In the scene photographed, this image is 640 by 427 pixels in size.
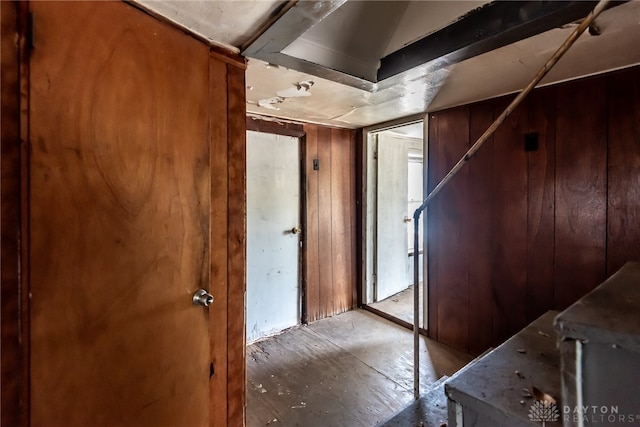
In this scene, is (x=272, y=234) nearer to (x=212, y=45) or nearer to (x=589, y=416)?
(x=212, y=45)

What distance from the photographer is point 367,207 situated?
3207mm

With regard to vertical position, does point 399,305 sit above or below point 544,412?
below

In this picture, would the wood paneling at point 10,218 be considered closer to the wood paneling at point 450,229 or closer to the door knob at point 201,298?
the door knob at point 201,298

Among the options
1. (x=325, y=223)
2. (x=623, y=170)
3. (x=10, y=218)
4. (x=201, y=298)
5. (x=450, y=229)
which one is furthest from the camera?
(x=325, y=223)

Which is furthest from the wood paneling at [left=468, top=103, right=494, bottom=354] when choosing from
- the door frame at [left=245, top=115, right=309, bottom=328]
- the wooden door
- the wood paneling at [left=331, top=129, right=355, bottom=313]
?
the wooden door

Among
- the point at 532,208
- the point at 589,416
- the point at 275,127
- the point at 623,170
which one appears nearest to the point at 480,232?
the point at 532,208

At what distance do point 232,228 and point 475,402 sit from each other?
1113mm

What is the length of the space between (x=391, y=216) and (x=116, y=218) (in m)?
2.88

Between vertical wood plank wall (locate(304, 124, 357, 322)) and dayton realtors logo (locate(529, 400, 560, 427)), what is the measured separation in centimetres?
214

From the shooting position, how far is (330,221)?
306 centimetres

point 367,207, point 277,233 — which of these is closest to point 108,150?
point 277,233

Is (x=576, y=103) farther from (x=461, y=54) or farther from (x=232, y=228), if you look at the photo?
(x=232, y=228)

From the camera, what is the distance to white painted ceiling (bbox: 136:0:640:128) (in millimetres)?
1098

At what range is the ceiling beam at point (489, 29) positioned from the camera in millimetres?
1084
